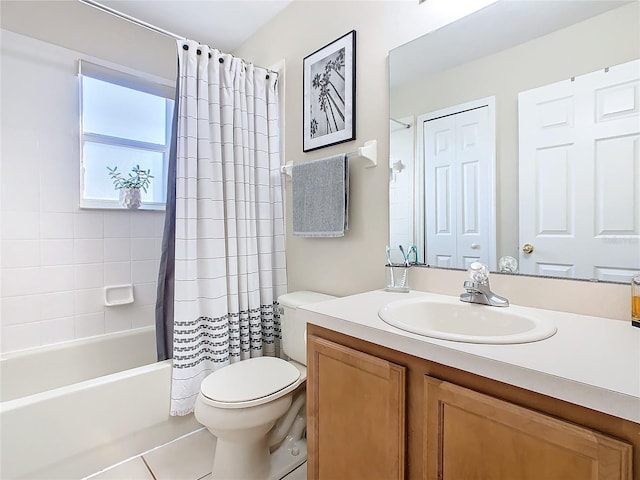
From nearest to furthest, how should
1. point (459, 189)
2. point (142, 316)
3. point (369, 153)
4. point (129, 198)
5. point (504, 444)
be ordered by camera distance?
point (504, 444)
point (459, 189)
point (369, 153)
point (129, 198)
point (142, 316)

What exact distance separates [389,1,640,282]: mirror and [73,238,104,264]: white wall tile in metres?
1.81

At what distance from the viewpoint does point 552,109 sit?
1.04 meters

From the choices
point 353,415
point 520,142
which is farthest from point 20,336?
point 520,142

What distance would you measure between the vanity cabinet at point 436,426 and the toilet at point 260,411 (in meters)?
0.31

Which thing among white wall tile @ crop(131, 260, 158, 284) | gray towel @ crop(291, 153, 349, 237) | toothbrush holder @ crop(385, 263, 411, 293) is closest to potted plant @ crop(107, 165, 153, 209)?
white wall tile @ crop(131, 260, 158, 284)

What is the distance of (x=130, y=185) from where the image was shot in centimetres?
214

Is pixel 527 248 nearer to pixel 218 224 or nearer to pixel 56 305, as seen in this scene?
pixel 218 224

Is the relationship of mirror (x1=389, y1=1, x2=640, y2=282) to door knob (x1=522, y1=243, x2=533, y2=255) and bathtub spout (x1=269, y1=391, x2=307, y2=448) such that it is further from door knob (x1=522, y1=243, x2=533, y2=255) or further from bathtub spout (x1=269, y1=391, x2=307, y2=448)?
bathtub spout (x1=269, y1=391, x2=307, y2=448)

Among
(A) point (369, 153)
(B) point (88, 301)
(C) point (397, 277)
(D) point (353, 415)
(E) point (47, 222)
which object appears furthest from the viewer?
(B) point (88, 301)

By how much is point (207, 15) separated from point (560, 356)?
249 cm

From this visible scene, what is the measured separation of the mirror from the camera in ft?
3.06

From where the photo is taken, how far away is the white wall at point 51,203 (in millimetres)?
1783

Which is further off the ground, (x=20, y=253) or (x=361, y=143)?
(x=361, y=143)

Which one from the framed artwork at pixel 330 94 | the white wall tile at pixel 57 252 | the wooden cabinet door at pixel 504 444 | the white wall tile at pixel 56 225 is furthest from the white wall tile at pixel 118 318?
the wooden cabinet door at pixel 504 444
